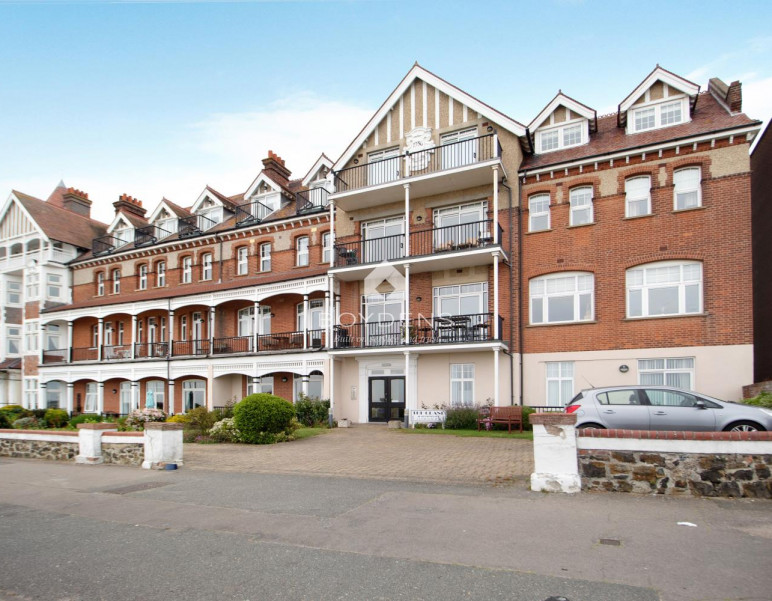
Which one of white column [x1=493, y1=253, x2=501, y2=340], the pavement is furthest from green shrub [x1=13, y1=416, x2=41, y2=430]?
white column [x1=493, y1=253, x2=501, y2=340]

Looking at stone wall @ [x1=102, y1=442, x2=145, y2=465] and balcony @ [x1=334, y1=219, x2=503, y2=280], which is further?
balcony @ [x1=334, y1=219, x2=503, y2=280]

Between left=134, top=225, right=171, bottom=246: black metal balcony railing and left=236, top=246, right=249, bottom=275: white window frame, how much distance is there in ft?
20.8

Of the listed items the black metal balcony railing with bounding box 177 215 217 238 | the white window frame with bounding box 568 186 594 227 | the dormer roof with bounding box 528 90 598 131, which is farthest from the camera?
the black metal balcony railing with bounding box 177 215 217 238

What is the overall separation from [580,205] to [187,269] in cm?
2062

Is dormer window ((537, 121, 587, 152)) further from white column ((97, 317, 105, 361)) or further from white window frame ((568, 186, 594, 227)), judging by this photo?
white column ((97, 317, 105, 361))

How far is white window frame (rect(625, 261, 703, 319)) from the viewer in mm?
17719

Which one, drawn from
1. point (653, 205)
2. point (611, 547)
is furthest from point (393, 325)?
Answer: point (611, 547)

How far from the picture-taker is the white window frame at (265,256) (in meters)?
27.1

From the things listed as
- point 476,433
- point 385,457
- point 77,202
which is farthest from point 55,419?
point 476,433

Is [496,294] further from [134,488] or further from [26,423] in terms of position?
[26,423]

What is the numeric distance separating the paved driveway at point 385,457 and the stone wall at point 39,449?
2767mm

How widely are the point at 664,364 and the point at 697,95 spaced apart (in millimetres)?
9513

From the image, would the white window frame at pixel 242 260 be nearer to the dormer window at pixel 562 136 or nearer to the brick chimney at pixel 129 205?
the brick chimney at pixel 129 205

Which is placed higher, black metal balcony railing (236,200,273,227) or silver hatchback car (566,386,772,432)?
black metal balcony railing (236,200,273,227)
